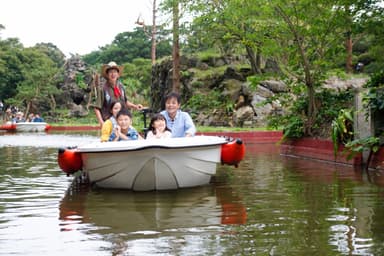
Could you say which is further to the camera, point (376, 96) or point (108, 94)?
point (376, 96)

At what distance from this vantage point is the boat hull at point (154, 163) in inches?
306

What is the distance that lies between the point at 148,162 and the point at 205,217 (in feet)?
5.85

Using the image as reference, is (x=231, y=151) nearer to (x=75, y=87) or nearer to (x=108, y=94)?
(x=108, y=94)

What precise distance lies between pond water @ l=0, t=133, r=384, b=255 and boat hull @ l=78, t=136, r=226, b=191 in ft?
0.60

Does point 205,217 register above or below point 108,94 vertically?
below

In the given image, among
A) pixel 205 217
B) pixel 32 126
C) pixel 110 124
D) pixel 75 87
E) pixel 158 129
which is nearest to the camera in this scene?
pixel 205 217

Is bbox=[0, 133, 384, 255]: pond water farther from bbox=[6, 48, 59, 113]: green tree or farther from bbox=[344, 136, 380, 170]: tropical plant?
bbox=[6, 48, 59, 113]: green tree

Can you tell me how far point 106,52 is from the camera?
6831cm

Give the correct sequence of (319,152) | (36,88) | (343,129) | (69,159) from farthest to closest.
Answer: (36,88) → (319,152) → (343,129) → (69,159)

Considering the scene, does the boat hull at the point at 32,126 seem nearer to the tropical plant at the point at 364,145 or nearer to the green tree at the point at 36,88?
the green tree at the point at 36,88

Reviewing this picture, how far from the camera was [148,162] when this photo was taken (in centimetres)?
782

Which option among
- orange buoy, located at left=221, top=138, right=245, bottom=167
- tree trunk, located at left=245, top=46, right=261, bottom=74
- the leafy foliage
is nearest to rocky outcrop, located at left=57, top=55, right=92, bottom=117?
tree trunk, located at left=245, top=46, right=261, bottom=74

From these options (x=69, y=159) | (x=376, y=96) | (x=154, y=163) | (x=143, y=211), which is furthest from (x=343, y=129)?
(x=143, y=211)

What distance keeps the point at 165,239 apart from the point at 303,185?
424 centimetres
